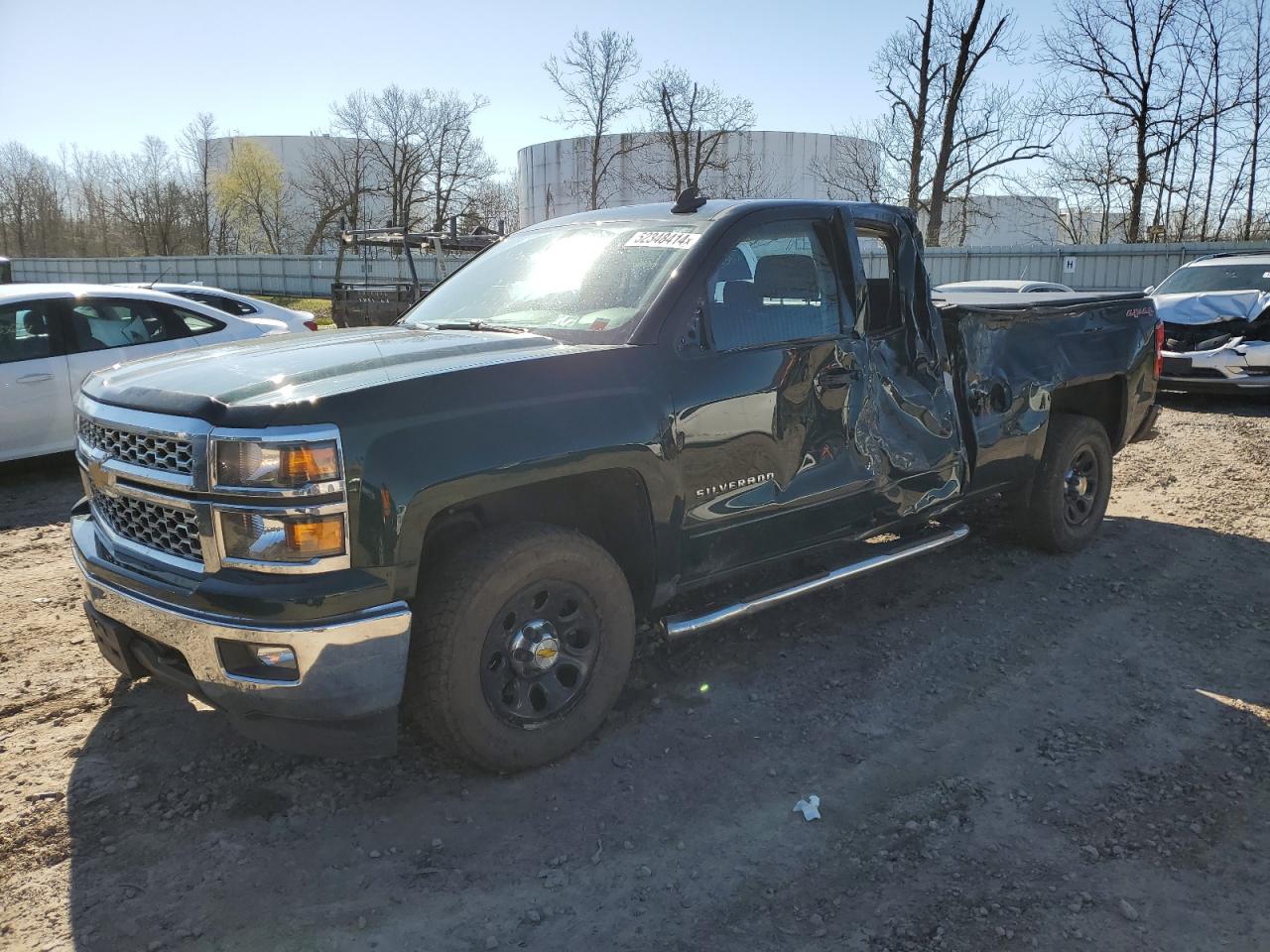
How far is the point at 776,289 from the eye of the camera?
3.96 metres

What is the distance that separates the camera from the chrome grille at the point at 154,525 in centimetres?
285

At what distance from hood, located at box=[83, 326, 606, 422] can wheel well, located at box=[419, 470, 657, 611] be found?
48 centimetres

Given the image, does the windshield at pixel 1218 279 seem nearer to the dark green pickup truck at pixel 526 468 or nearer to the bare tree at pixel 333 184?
the dark green pickup truck at pixel 526 468

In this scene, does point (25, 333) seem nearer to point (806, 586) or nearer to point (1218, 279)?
point (806, 586)

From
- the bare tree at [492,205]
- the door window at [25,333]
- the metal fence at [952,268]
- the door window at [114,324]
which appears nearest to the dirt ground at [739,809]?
the door window at [25,333]

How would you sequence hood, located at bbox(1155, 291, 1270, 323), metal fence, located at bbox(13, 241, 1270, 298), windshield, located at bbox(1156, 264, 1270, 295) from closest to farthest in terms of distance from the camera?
hood, located at bbox(1155, 291, 1270, 323) → windshield, located at bbox(1156, 264, 1270, 295) → metal fence, located at bbox(13, 241, 1270, 298)

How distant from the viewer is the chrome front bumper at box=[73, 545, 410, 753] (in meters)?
2.72

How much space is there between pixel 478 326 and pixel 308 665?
1.65 metres

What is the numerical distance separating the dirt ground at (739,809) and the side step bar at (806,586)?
0.42m

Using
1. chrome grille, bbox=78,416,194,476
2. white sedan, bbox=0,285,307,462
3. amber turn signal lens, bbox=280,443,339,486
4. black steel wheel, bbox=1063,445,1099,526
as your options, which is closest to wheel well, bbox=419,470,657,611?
amber turn signal lens, bbox=280,443,339,486

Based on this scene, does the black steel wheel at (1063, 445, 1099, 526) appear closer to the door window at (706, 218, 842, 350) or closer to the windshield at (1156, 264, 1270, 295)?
the door window at (706, 218, 842, 350)

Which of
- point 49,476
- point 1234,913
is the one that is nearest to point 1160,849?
point 1234,913

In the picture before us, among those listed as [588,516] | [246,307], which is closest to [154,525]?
[588,516]

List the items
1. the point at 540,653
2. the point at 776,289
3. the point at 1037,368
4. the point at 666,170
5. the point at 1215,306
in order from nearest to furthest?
the point at 540,653 < the point at 776,289 < the point at 1037,368 < the point at 1215,306 < the point at 666,170
